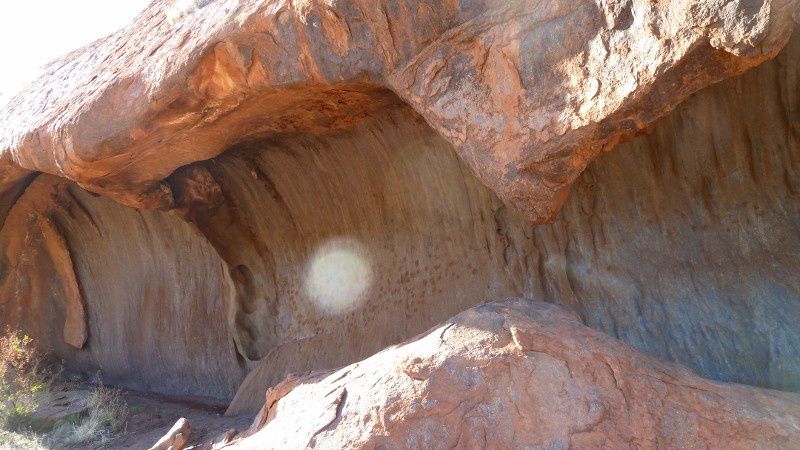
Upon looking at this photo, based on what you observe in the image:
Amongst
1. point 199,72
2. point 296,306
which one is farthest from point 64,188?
point 199,72

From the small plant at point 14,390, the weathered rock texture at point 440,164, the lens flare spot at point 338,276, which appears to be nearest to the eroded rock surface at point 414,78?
the weathered rock texture at point 440,164

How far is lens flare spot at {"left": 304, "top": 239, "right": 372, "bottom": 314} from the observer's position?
6.49m

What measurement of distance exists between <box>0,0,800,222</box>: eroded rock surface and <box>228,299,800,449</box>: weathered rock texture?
3.37 feet

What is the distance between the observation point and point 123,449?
5.59 metres

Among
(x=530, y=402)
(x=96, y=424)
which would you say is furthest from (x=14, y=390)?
(x=530, y=402)

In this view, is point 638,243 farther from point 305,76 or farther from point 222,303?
point 222,303

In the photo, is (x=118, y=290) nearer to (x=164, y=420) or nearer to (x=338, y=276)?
(x=164, y=420)

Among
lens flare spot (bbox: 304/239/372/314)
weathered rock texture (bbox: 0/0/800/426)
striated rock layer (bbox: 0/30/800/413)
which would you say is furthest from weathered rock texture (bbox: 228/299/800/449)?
lens flare spot (bbox: 304/239/372/314)

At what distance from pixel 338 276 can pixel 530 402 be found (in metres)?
4.04

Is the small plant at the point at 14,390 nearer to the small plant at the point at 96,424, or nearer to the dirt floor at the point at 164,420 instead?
the small plant at the point at 96,424

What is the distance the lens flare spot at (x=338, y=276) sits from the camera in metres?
6.49

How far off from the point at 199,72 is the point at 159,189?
2.14 m

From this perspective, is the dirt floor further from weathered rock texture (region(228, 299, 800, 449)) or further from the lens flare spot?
weathered rock texture (region(228, 299, 800, 449))

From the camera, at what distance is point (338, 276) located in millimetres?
6695
